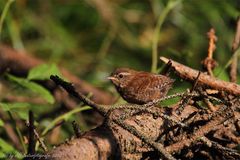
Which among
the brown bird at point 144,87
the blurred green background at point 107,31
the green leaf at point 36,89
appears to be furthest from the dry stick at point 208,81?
the blurred green background at point 107,31

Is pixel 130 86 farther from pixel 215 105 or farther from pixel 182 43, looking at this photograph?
pixel 182 43

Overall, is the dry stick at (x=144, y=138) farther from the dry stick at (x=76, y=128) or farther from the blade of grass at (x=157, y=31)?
the blade of grass at (x=157, y=31)

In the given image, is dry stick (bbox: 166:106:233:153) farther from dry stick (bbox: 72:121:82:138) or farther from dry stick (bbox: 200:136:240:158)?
dry stick (bbox: 72:121:82:138)

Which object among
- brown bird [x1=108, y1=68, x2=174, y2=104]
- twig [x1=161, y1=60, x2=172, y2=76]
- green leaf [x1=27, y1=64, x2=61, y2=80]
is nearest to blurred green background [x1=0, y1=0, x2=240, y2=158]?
green leaf [x1=27, y1=64, x2=61, y2=80]

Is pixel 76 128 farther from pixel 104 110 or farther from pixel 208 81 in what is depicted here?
pixel 208 81

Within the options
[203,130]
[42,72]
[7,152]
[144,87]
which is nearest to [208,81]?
[203,130]

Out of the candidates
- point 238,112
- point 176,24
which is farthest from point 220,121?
point 176,24
